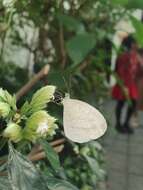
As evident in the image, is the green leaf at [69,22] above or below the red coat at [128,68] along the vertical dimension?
above

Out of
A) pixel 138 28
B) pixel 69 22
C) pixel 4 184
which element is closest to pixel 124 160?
pixel 69 22

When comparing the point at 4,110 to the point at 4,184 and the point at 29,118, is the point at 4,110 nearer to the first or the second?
the point at 29,118

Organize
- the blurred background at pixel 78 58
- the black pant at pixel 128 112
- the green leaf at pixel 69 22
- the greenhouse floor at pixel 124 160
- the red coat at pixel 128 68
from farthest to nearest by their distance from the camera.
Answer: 1. the black pant at pixel 128 112
2. the red coat at pixel 128 68
3. the greenhouse floor at pixel 124 160
4. the green leaf at pixel 69 22
5. the blurred background at pixel 78 58

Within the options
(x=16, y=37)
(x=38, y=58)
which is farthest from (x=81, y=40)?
(x=16, y=37)

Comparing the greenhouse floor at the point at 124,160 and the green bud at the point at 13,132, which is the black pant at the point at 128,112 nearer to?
the greenhouse floor at the point at 124,160

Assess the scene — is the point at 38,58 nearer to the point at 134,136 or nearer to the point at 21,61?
the point at 21,61

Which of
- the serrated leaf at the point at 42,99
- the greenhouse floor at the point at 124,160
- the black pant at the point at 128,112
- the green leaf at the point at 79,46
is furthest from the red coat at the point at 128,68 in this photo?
the serrated leaf at the point at 42,99

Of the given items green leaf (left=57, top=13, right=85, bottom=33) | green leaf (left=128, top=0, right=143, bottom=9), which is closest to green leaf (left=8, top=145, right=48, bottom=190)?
green leaf (left=128, top=0, right=143, bottom=9)
